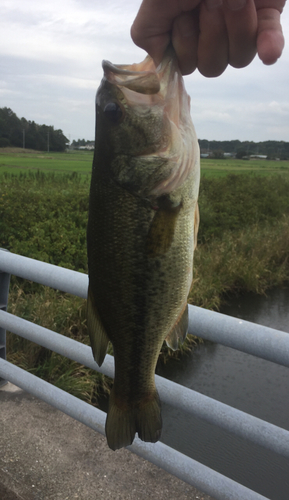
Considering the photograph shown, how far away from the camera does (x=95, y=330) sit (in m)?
1.04

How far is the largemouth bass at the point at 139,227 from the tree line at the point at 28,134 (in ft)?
33.5

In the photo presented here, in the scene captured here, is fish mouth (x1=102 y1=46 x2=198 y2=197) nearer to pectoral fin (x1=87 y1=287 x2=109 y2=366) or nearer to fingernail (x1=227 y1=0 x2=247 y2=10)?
fingernail (x1=227 y1=0 x2=247 y2=10)

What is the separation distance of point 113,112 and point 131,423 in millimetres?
758

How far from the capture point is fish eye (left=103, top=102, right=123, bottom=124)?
1.06 m

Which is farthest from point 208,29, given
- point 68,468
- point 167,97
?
point 68,468

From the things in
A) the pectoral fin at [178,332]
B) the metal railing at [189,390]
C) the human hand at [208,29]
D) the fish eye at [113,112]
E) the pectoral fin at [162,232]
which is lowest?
the metal railing at [189,390]

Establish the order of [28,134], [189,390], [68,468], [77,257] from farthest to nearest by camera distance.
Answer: [28,134] < [77,257] < [68,468] < [189,390]

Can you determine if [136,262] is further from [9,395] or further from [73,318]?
[73,318]

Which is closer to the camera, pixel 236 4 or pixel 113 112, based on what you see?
pixel 236 4

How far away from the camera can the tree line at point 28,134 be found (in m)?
10.9

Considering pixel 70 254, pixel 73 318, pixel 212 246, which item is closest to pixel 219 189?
pixel 212 246

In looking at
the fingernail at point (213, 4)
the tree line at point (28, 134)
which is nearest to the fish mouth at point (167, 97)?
the fingernail at point (213, 4)

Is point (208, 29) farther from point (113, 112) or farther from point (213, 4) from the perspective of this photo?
point (113, 112)

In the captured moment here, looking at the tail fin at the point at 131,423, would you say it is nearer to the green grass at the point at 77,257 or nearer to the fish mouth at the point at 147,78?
the fish mouth at the point at 147,78
